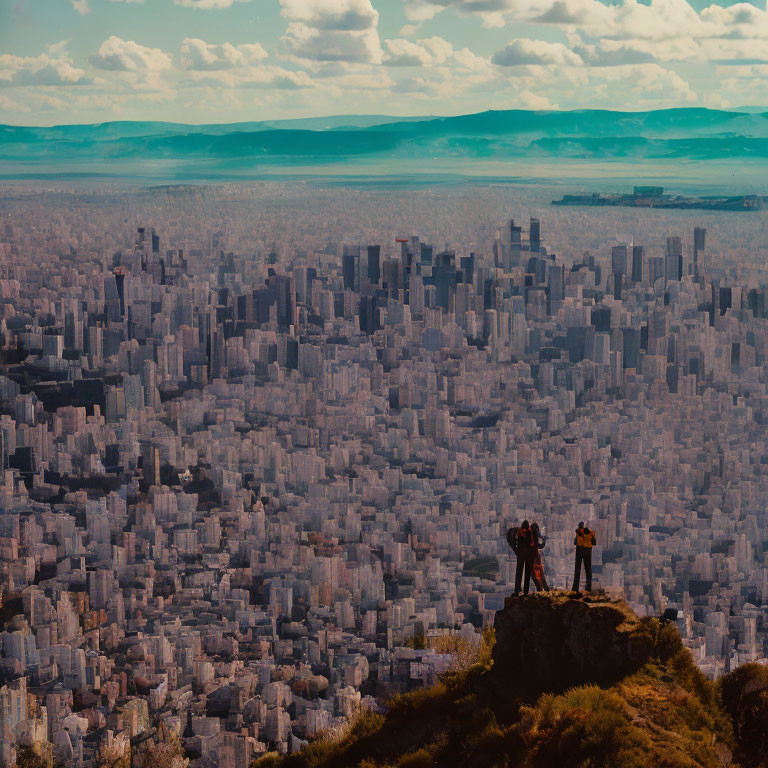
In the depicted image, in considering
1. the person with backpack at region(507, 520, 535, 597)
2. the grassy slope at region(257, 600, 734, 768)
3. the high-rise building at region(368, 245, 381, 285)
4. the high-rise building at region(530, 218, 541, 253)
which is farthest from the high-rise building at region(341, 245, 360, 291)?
the grassy slope at region(257, 600, 734, 768)

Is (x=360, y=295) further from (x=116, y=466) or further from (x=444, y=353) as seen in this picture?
(x=116, y=466)

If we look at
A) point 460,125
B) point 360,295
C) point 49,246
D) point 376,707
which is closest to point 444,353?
point 360,295

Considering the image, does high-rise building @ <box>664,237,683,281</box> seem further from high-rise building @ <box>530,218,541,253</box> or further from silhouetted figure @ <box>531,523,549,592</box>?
silhouetted figure @ <box>531,523,549,592</box>

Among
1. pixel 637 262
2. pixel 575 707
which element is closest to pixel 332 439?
pixel 575 707

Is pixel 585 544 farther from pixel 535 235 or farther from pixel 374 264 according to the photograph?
pixel 535 235

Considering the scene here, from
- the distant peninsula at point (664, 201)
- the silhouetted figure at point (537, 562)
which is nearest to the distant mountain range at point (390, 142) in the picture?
the distant peninsula at point (664, 201)

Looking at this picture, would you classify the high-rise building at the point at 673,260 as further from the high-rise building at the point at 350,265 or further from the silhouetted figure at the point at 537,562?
the silhouetted figure at the point at 537,562

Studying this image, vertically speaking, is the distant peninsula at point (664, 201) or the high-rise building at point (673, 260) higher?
the distant peninsula at point (664, 201)
